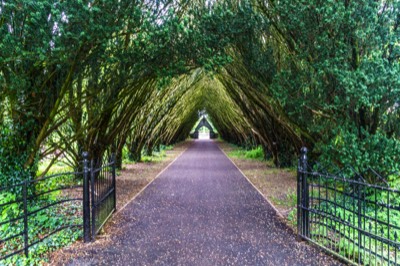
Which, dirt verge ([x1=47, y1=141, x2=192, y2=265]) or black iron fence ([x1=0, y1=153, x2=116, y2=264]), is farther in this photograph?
black iron fence ([x1=0, y1=153, x2=116, y2=264])

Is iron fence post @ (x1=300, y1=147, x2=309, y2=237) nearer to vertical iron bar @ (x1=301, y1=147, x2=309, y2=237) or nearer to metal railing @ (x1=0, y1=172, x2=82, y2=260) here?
vertical iron bar @ (x1=301, y1=147, x2=309, y2=237)

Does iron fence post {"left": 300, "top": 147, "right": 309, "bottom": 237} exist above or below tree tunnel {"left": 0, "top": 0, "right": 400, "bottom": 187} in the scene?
below

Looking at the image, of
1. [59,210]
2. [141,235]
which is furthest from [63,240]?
[59,210]

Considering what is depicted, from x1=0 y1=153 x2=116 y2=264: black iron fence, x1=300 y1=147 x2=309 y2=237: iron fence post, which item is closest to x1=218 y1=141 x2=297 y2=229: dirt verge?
x1=300 y1=147 x2=309 y2=237: iron fence post

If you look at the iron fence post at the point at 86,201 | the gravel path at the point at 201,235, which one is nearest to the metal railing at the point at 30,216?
the iron fence post at the point at 86,201

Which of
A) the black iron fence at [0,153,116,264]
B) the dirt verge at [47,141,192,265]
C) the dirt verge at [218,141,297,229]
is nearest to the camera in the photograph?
the dirt verge at [47,141,192,265]

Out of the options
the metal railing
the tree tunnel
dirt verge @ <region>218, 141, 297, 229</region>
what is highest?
the tree tunnel

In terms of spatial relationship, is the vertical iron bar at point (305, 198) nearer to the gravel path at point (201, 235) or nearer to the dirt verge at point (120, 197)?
the gravel path at point (201, 235)

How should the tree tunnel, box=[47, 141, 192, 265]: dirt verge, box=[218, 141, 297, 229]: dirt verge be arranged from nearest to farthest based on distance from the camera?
the tree tunnel < box=[47, 141, 192, 265]: dirt verge < box=[218, 141, 297, 229]: dirt verge

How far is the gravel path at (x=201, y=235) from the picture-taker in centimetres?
503

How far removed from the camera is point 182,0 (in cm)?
867

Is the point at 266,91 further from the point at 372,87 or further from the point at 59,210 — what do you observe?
the point at 59,210

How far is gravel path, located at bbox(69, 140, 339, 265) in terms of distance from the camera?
5.03 metres

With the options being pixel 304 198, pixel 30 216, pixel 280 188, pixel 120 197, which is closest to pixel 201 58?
pixel 304 198
